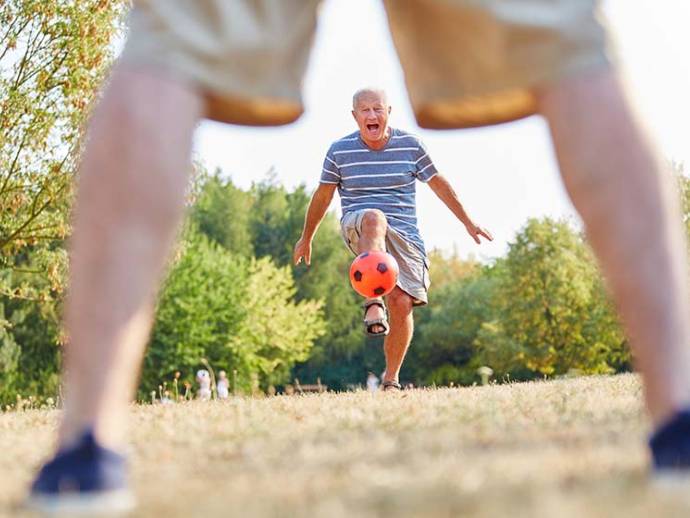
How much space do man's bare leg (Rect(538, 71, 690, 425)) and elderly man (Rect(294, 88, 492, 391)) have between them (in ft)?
21.2

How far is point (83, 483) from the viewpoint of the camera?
1991 millimetres

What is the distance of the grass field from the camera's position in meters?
1.88

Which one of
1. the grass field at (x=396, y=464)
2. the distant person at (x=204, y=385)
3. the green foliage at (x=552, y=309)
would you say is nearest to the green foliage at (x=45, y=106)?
the distant person at (x=204, y=385)

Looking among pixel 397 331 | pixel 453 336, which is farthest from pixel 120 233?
pixel 453 336

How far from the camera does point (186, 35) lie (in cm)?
222

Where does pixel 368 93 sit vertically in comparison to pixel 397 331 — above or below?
above

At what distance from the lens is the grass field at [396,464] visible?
1.88m

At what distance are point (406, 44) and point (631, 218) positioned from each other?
687 mm

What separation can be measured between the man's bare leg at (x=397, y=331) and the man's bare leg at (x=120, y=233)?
6550mm

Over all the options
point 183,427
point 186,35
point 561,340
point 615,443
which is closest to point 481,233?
point 183,427

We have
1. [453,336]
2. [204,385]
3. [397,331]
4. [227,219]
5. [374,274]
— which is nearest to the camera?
[374,274]

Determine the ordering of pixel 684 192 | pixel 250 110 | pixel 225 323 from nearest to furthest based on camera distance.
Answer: pixel 250 110, pixel 684 192, pixel 225 323

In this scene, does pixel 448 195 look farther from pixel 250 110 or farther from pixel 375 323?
pixel 250 110

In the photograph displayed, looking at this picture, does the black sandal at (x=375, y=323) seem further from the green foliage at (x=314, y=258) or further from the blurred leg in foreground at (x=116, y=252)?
the green foliage at (x=314, y=258)
